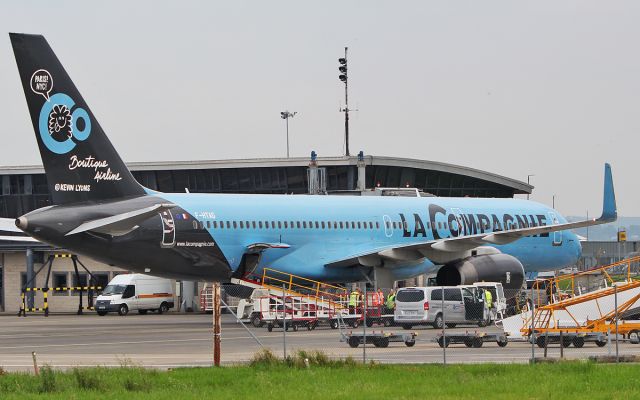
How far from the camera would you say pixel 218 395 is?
1784cm

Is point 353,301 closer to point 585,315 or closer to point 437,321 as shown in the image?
point 437,321

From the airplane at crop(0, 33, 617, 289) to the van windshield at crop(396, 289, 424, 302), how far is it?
14.6 ft

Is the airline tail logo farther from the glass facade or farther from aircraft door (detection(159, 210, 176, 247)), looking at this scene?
the glass facade

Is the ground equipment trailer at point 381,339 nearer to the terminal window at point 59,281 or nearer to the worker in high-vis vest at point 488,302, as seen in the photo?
the worker in high-vis vest at point 488,302

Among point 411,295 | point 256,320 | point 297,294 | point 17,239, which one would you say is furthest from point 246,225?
point 17,239

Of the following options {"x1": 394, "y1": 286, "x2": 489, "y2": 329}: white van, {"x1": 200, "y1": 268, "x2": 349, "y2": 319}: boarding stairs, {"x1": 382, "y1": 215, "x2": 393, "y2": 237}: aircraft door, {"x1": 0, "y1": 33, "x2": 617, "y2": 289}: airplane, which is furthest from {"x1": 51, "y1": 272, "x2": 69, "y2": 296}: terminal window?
{"x1": 394, "y1": 286, "x2": 489, "y2": 329}: white van

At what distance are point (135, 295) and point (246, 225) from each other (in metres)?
15.6

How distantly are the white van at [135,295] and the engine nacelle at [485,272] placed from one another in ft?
53.2

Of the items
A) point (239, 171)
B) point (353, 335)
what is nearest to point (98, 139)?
point (353, 335)

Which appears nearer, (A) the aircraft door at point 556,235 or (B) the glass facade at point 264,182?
(A) the aircraft door at point 556,235

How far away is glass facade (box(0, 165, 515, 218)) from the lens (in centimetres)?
7644

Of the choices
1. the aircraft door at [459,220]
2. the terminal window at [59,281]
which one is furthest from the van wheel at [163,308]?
the aircraft door at [459,220]

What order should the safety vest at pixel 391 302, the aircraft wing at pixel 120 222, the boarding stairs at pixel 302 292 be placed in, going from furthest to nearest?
the safety vest at pixel 391 302 < the boarding stairs at pixel 302 292 < the aircraft wing at pixel 120 222

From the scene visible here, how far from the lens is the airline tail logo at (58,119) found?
3550 cm
